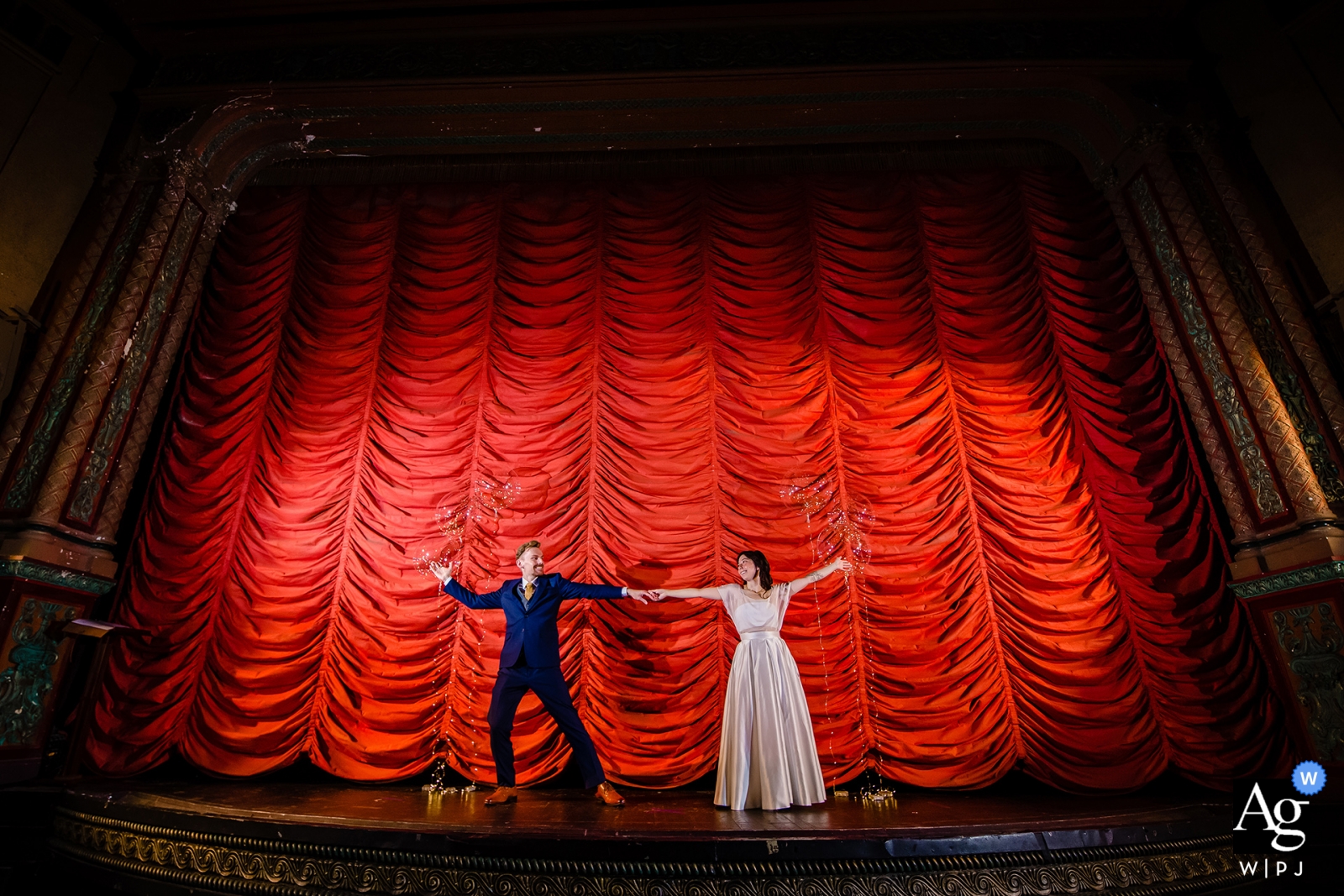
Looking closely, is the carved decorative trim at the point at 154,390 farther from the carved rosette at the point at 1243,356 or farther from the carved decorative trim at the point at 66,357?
the carved rosette at the point at 1243,356

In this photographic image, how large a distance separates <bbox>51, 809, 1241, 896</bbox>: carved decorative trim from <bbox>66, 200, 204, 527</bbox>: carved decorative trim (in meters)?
2.15

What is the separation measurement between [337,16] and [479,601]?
4.34 m

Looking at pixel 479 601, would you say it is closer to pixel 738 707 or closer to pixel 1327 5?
pixel 738 707

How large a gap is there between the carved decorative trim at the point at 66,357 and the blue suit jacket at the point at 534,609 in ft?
7.99

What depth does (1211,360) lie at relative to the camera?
13.3 feet

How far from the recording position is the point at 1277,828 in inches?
112

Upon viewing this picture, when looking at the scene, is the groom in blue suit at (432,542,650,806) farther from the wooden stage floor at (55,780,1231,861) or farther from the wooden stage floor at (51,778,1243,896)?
the wooden stage floor at (51,778,1243,896)

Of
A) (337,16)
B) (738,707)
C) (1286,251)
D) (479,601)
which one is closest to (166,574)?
(479,601)

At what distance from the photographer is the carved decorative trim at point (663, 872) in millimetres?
2338

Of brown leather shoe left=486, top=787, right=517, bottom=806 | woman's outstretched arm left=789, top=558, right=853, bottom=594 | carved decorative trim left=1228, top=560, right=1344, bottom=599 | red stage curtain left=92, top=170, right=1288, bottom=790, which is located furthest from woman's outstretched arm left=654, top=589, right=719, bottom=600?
carved decorative trim left=1228, top=560, right=1344, bottom=599

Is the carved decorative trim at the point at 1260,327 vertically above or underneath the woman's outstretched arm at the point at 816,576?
above

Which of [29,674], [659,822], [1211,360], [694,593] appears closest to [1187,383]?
[1211,360]

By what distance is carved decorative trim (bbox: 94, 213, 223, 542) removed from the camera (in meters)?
4.14

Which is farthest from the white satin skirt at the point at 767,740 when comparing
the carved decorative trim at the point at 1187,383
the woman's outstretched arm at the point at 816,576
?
the carved decorative trim at the point at 1187,383
